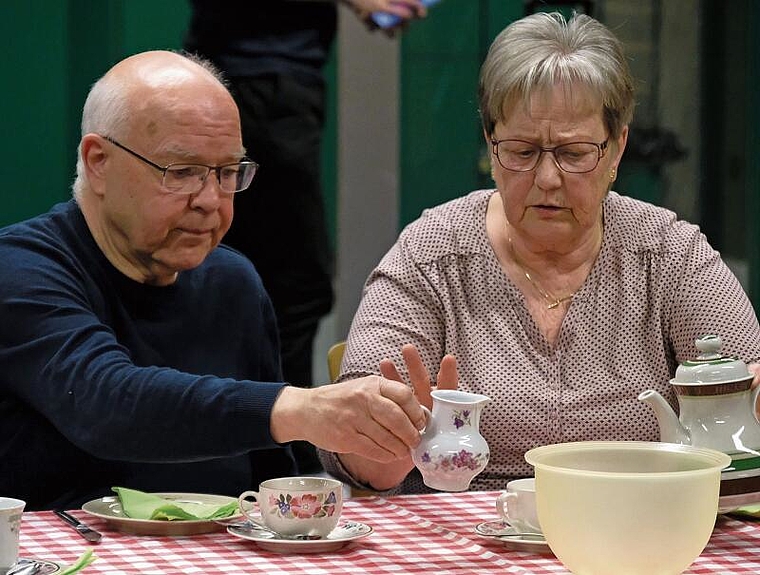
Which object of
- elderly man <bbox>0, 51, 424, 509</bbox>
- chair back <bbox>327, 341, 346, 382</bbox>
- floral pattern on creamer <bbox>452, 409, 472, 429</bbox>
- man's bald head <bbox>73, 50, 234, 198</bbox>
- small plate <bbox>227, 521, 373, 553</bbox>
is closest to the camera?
small plate <bbox>227, 521, 373, 553</bbox>

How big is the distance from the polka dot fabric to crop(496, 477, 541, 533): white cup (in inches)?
22.9

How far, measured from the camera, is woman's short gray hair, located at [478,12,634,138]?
2.38 meters

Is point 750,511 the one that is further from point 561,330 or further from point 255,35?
point 255,35

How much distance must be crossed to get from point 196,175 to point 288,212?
5.56ft

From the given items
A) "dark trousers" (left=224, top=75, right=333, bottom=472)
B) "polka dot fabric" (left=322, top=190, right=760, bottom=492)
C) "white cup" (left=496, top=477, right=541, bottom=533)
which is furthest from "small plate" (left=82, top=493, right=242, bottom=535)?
"dark trousers" (left=224, top=75, right=333, bottom=472)

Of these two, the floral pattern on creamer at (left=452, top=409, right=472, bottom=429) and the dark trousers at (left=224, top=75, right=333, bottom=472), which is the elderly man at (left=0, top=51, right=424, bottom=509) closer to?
the floral pattern on creamer at (left=452, top=409, right=472, bottom=429)

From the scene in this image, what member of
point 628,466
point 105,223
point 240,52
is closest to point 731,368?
point 628,466

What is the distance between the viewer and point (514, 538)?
1682 millimetres

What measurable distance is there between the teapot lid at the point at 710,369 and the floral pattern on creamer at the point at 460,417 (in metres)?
0.27

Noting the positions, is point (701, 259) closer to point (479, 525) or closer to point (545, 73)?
point (545, 73)

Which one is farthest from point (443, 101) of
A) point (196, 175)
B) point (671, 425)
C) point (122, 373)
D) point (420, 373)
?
point (671, 425)

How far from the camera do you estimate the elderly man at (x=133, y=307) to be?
1.91 meters

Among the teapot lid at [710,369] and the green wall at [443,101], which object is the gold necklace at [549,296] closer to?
the teapot lid at [710,369]

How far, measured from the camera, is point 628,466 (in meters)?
1.53
